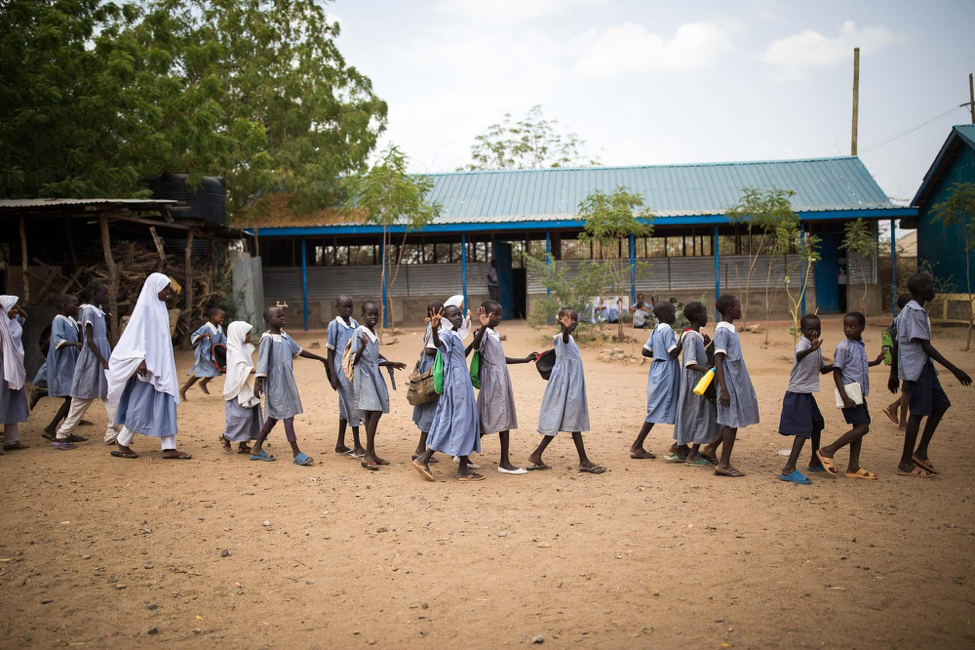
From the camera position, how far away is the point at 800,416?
5398 millimetres

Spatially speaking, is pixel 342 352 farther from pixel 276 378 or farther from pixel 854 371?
pixel 854 371

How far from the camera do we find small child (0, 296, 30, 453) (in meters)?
6.61

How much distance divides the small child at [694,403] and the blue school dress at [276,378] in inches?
128

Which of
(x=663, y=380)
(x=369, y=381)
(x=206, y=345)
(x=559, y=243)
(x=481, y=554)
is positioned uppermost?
(x=559, y=243)

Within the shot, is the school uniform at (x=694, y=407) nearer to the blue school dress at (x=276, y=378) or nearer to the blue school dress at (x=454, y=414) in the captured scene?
the blue school dress at (x=454, y=414)

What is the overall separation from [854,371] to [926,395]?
0.57 m

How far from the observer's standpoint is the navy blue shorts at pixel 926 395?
5.40 meters

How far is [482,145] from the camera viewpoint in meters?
36.2

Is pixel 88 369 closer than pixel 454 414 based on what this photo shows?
No

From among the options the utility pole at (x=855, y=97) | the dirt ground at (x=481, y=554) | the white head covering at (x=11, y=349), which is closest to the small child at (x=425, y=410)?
the dirt ground at (x=481, y=554)

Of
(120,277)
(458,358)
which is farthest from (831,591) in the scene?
(120,277)

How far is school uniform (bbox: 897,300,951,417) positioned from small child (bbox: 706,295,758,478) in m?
1.13

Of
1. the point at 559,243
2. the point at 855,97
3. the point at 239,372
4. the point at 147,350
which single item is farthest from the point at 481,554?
the point at 855,97

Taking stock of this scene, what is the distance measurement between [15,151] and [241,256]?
16.1 ft
